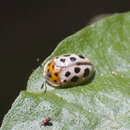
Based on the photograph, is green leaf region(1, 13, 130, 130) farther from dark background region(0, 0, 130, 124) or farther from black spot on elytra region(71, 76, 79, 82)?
dark background region(0, 0, 130, 124)

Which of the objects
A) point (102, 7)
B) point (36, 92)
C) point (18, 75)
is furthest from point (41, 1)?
point (36, 92)

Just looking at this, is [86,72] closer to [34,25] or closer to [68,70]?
[68,70]

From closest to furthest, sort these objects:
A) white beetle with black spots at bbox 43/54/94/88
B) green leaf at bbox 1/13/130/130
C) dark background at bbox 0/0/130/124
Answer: green leaf at bbox 1/13/130/130, white beetle with black spots at bbox 43/54/94/88, dark background at bbox 0/0/130/124

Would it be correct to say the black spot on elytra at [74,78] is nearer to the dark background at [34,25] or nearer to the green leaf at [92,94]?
the green leaf at [92,94]

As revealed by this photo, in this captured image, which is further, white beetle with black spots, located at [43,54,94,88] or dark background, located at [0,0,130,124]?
dark background, located at [0,0,130,124]

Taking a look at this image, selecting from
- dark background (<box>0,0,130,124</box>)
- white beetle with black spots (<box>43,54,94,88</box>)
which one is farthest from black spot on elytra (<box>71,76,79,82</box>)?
dark background (<box>0,0,130,124</box>)

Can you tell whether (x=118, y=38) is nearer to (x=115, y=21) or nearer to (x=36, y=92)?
(x=115, y=21)

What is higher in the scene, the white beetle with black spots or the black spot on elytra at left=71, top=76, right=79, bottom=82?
the white beetle with black spots
